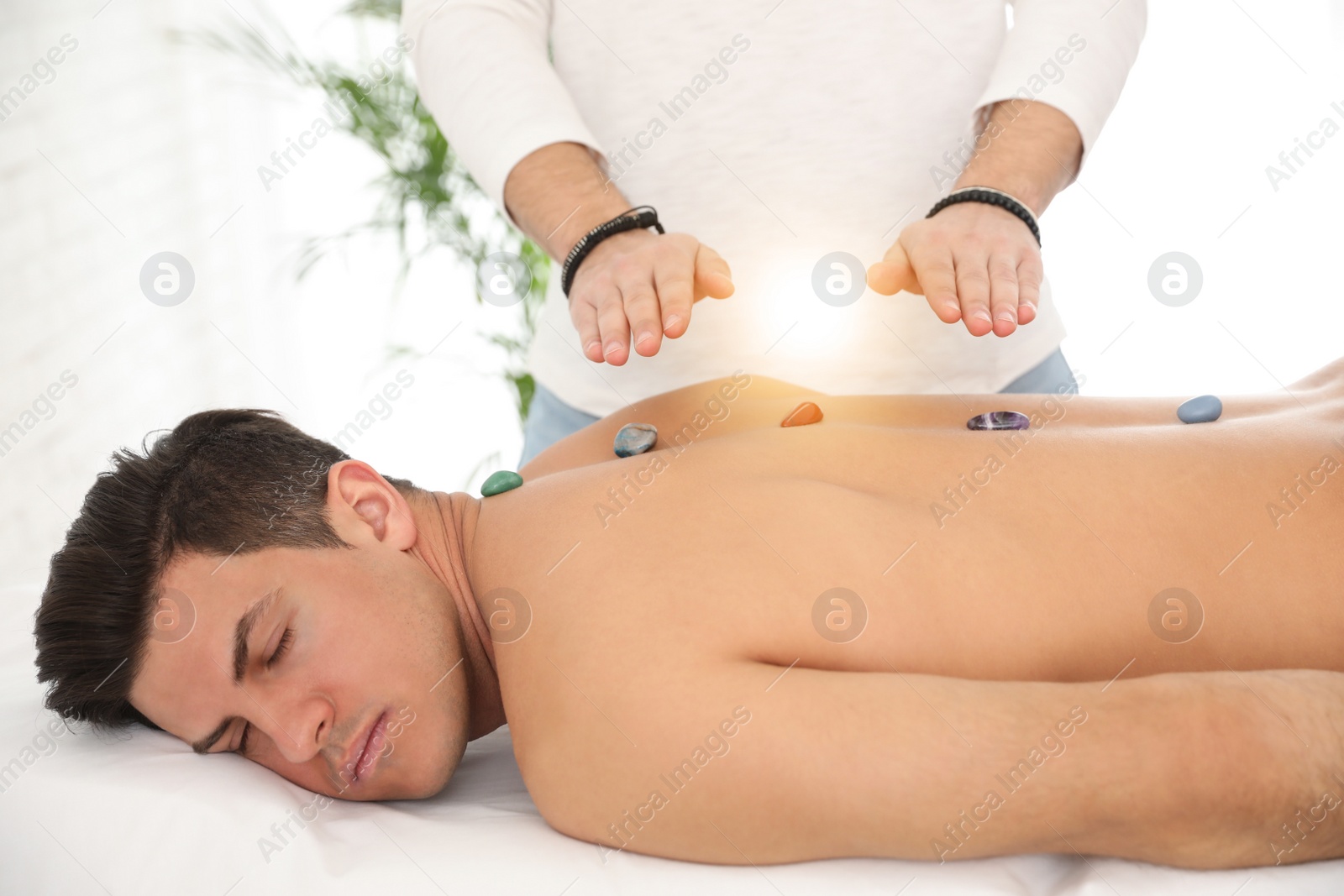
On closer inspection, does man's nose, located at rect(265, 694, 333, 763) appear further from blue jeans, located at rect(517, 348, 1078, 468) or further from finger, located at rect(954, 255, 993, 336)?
finger, located at rect(954, 255, 993, 336)

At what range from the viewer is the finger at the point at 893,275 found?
3.55 feet

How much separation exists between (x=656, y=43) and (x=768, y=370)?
535 mm

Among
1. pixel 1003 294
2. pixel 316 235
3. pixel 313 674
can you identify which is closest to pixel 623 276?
pixel 1003 294

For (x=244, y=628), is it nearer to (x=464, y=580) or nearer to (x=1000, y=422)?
(x=464, y=580)

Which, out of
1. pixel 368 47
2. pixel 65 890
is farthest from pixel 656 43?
pixel 368 47

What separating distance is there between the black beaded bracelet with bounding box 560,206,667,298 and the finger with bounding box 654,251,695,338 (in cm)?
12

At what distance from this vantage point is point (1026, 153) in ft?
4.24

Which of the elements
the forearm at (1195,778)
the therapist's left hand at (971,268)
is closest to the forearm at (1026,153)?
the therapist's left hand at (971,268)

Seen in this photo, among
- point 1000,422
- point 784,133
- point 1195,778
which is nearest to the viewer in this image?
point 1195,778

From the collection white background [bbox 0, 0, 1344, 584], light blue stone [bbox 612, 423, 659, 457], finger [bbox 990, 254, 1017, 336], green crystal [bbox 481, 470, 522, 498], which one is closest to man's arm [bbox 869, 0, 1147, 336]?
finger [bbox 990, 254, 1017, 336]

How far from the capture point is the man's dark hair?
1.15 metres

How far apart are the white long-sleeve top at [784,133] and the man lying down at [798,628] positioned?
0.23 metres

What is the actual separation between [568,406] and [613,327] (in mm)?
604

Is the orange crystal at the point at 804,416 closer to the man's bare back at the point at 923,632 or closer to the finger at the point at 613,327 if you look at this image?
the man's bare back at the point at 923,632
